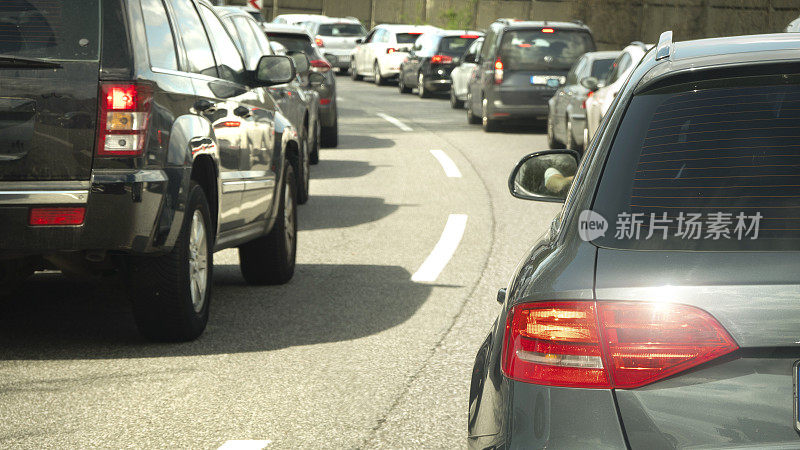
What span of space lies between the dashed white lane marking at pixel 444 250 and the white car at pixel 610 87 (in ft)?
15.0

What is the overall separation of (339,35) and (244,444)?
3950cm

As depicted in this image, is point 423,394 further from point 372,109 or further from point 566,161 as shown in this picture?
point 372,109

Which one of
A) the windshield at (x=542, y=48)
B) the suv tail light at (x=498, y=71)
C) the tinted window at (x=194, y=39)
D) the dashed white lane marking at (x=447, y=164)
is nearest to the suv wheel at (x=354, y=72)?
the windshield at (x=542, y=48)

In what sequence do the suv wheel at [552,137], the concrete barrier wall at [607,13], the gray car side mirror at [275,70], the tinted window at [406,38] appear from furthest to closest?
the tinted window at [406,38], the concrete barrier wall at [607,13], the suv wheel at [552,137], the gray car side mirror at [275,70]

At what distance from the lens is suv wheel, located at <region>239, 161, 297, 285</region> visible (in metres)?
8.15

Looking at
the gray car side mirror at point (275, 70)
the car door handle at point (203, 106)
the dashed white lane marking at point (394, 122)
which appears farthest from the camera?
the dashed white lane marking at point (394, 122)

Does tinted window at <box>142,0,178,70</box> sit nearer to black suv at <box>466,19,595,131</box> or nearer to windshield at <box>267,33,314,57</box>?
windshield at <box>267,33,314,57</box>

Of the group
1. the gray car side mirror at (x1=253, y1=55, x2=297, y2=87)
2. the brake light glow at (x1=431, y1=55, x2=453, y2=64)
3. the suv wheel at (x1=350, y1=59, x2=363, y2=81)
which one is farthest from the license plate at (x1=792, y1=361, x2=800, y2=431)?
the suv wheel at (x1=350, y1=59, x2=363, y2=81)

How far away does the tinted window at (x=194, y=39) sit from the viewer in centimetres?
695

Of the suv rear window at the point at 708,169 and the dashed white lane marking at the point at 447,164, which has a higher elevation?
the suv rear window at the point at 708,169

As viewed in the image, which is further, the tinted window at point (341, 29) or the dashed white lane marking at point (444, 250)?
the tinted window at point (341, 29)

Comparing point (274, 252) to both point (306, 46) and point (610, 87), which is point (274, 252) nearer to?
point (610, 87)

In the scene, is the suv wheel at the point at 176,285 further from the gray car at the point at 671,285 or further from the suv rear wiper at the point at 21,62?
the gray car at the point at 671,285

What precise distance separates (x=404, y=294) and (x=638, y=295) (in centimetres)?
547
